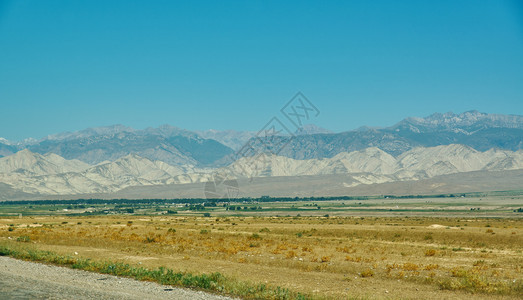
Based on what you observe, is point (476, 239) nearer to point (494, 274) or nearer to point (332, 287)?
point (494, 274)

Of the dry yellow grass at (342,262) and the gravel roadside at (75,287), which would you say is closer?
the gravel roadside at (75,287)

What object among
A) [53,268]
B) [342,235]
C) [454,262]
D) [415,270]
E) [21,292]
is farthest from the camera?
[342,235]

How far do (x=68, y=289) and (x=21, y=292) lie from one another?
186 cm

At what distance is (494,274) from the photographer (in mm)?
29531

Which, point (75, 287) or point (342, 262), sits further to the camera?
point (342, 262)

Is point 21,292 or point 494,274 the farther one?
point 494,274

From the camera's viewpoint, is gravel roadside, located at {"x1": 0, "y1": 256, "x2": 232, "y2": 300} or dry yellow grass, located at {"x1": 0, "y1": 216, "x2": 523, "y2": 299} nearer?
gravel roadside, located at {"x1": 0, "y1": 256, "x2": 232, "y2": 300}

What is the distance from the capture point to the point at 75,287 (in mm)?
22641

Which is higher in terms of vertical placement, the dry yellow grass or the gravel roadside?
the gravel roadside

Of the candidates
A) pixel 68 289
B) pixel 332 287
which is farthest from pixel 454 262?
pixel 68 289

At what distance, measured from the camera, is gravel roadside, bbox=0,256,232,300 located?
2092cm

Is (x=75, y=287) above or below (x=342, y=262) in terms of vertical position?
above

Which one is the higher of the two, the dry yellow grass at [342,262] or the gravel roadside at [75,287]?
the gravel roadside at [75,287]

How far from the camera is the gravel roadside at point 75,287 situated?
20922 millimetres
